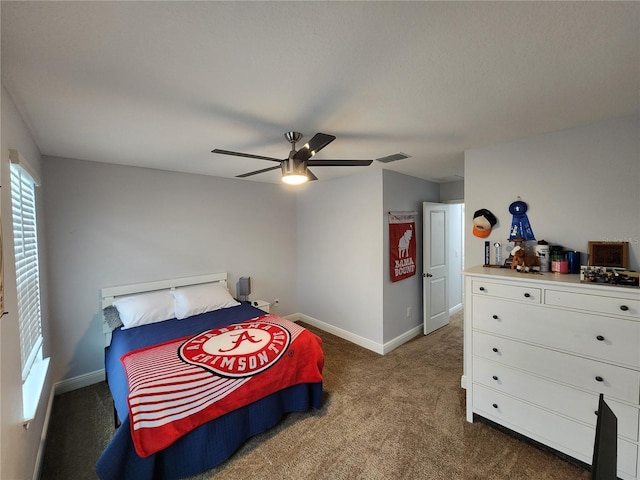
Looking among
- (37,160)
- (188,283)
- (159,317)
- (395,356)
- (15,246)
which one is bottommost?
(395,356)

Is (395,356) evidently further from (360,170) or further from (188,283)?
(188,283)

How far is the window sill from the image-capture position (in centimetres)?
153

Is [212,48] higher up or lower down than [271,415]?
higher up

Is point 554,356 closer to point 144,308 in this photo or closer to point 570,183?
point 570,183

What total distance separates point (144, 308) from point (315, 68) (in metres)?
2.92

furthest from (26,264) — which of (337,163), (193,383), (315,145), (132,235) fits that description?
(337,163)

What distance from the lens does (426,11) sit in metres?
0.97

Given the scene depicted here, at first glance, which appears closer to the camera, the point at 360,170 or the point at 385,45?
Answer: the point at 385,45

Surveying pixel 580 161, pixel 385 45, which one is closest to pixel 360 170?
pixel 580 161

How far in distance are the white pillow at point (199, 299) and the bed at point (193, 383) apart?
82mm

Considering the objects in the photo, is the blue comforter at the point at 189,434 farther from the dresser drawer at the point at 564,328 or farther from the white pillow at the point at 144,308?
the dresser drawer at the point at 564,328

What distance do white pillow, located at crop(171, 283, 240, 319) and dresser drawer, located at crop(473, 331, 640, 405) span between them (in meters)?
2.80

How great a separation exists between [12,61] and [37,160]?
5.40ft

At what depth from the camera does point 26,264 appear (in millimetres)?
1851
